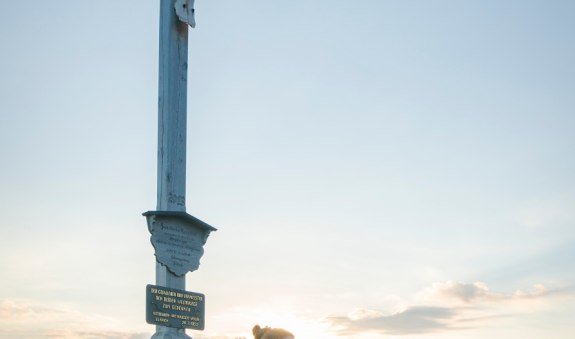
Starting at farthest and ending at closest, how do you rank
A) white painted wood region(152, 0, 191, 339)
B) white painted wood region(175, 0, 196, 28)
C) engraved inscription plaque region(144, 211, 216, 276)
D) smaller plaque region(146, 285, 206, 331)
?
white painted wood region(175, 0, 196, 28) → white painted wood region(152, 0, 191, 339) → engraved inscription plaque region(144, 211, 216, 276) → smaller plaque region(146, 285, 206, 331)

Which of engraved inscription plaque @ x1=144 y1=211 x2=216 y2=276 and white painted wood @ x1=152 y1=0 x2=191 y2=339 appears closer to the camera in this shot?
engraved inscription plaque @ x1=144 y1=211 x2=216 y2=276

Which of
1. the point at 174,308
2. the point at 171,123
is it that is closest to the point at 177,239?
the point at 174,308

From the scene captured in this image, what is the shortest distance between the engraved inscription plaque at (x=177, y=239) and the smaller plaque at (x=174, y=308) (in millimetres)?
338

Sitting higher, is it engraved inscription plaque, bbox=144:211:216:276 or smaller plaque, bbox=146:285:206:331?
engraved inscription plaque, bbox=144:211:216:276

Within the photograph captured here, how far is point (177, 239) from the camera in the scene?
1125 centimetres

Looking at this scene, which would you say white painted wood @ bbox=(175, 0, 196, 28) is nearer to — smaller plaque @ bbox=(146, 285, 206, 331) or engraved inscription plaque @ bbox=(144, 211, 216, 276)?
engraved inscription plaque @ bbox=(144, 211, 216, 276)

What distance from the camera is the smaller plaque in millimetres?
10625

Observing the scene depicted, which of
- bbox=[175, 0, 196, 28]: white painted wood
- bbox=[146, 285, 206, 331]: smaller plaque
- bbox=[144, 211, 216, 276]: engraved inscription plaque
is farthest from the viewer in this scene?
bbox=[175, 0, 196, 28]: white painted wood

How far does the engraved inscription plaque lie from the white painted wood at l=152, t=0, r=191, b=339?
15 cm

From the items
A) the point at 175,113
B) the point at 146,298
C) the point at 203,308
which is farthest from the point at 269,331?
the point at 175,113

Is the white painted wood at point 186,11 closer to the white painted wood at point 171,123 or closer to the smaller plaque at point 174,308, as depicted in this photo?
the white painted wood at point 171,123

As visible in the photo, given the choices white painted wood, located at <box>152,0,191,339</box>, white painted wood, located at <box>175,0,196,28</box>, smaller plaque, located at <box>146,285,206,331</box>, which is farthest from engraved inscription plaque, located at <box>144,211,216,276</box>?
white painted wood, located at <box>175,0,196,28</box>

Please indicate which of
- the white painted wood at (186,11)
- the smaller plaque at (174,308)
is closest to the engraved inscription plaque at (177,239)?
the smaller plaque at (174,308)

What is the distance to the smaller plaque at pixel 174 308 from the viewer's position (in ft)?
34.9
